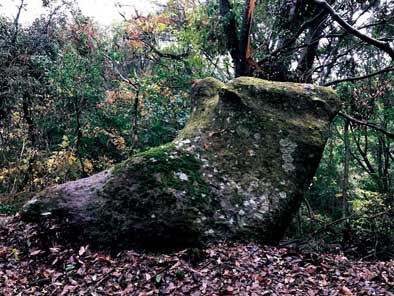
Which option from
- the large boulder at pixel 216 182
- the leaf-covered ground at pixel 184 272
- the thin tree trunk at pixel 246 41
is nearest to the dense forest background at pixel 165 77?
the thin tree trunk at pixel 246 41

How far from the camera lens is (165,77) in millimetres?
9930

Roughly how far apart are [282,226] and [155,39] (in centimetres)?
798

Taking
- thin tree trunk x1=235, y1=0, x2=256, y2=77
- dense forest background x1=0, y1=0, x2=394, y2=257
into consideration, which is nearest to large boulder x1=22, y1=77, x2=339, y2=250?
thin tree trunk x1=235, y1=0, x2=256, y2=77

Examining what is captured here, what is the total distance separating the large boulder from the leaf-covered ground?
228 millimetres

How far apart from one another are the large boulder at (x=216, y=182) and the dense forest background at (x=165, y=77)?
2205 mm

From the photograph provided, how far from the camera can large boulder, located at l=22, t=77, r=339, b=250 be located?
4180 mm

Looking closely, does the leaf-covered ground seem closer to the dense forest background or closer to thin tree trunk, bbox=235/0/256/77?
the dense forest background

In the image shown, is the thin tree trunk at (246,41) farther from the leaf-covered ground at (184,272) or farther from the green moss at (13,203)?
the green moss at (13,203)

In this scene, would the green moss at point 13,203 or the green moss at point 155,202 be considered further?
the green moss at point 13,203

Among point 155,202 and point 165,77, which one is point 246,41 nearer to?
point 165,77

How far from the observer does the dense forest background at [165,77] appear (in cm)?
812

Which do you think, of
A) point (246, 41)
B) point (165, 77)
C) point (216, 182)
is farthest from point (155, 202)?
point (165, 77)

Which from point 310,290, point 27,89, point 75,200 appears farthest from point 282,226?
point 27,89

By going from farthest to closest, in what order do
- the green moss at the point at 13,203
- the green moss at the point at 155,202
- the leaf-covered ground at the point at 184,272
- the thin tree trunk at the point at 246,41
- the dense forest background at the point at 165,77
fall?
the dense forest background at the point at 165,77 < the green moss at the point at 13,203 < the thin tree trunk at the point at 246,41 < the green moss at the point at 155,202 < the leaf-covered ground at the point at 184,272
